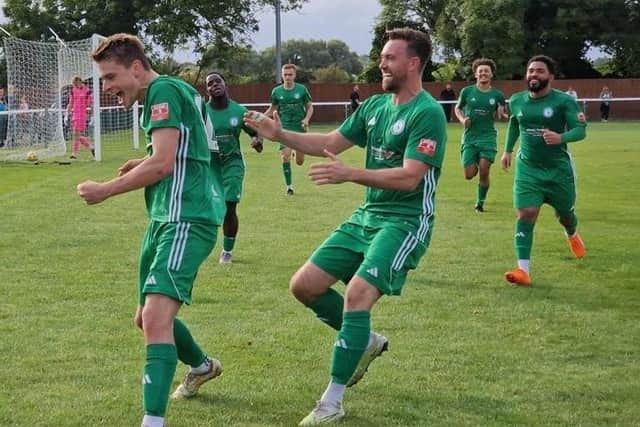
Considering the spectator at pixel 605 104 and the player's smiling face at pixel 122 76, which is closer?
the player's smiling face at pixel 122 76

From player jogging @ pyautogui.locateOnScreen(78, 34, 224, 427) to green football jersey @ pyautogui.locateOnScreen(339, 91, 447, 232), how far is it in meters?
1.09

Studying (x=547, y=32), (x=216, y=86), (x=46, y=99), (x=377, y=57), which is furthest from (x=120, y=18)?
(x=216, y=86)

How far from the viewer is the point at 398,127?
5660 millimetres

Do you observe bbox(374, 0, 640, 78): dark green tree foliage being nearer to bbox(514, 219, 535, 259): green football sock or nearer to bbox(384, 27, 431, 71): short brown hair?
bbox(514, 219, 535, 259): green football sock

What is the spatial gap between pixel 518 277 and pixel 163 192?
16.3 feet

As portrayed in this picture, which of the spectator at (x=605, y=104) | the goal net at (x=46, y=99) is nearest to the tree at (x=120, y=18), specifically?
the spectator at (x=605, y=104)

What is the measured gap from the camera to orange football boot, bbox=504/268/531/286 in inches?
366

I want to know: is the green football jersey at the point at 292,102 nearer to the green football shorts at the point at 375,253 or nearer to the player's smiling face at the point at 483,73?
the player's smiling face at the point at 483,73

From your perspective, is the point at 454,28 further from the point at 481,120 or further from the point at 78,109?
the point at 481,120

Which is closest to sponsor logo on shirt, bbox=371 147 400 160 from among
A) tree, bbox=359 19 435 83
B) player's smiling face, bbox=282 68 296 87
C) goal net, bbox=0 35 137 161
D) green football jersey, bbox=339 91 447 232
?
green football jersey, bbox=339 91 447 232

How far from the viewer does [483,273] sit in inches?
390

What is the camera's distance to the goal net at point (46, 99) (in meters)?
24.1

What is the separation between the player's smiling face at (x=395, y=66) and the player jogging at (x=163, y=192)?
1.13m

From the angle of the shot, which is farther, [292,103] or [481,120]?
[292,103]
